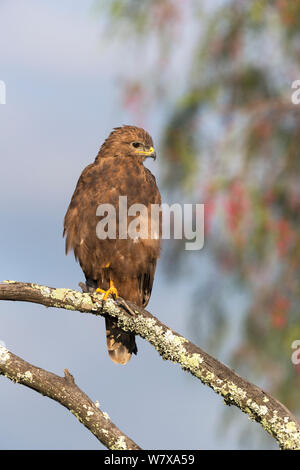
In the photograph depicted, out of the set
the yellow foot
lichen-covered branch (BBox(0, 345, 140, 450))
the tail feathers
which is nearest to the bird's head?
the yellow foot

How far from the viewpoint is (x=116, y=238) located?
169 inches

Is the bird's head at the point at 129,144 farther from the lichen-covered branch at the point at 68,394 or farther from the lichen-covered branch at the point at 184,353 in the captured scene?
the lichen-covered branch at the point at 68,394

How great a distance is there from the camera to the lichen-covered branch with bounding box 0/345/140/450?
3.30 metres

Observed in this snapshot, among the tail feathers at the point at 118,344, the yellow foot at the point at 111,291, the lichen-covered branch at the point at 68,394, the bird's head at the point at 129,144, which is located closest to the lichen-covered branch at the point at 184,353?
the yellow foot at the point at 111,291

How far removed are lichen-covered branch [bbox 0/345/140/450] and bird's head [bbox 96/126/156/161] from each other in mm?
1615

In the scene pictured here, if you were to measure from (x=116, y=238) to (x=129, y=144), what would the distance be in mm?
724

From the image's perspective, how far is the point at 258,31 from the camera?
6559 millimetres

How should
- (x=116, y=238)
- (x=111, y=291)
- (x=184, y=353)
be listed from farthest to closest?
(x=111, y=291)
(x=116, y=238)
(x=184, y=353)

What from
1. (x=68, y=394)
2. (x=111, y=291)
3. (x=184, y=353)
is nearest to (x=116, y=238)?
(x=111, y=291)

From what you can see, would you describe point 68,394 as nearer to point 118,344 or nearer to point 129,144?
point 118,344

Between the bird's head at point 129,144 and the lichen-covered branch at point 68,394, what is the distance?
63.6 inches

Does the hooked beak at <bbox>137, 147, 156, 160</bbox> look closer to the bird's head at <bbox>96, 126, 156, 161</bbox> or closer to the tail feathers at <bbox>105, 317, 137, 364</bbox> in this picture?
the bird's head at <bbox>96, 126, 156, 161</bbox>

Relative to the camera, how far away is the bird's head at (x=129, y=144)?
4.66 meters

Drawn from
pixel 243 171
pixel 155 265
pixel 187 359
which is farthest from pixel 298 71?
pixel 187 359
